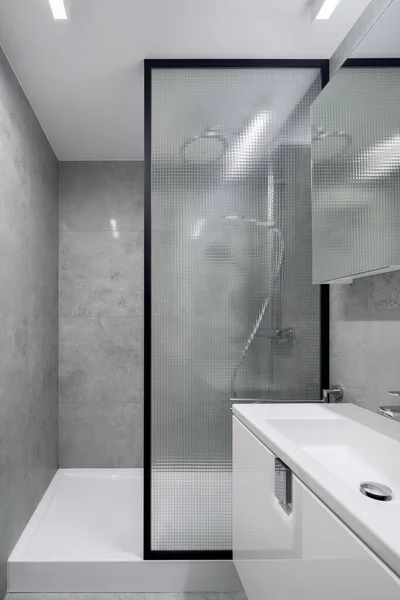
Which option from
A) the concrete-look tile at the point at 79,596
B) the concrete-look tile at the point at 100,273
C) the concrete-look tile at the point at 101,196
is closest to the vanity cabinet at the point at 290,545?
the concrete-look tile at the point at 79,596

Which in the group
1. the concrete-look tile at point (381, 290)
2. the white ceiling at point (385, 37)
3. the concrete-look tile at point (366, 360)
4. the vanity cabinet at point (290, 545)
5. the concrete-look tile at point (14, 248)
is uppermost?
the white ceiling at point (385, 37)

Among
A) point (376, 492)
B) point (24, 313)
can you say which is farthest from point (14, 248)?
point (376, 492)

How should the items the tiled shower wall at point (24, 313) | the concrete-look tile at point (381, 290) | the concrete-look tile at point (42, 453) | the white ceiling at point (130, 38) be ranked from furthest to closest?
the concrete-look tile at point (42, 453)
the tiled shower wall at point (24, 313)
the white ceiling at point (130, 38)
the concrete-look tile at point (381, 290)

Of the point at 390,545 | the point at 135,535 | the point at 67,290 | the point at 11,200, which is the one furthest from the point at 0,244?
the point at 390,545

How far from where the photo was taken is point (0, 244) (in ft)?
6.04

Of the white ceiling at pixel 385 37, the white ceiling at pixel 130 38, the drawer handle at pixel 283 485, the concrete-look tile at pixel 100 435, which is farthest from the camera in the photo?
the concrete-look tile at pixel 100 435

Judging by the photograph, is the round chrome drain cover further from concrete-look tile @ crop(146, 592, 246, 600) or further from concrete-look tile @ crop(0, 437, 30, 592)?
concrete-look tile @ crop(0, 437, 30, 592)

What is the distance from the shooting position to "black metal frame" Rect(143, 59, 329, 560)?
1.91 m

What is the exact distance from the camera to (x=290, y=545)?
1.04 meters

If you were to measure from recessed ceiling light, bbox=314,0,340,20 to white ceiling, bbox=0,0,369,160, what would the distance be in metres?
0.07

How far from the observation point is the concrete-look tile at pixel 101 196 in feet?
10.4

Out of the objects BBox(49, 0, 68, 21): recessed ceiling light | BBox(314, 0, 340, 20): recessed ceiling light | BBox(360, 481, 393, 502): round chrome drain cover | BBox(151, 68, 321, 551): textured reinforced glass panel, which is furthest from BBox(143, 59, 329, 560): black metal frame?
BBox(360, 481, 393, 502): round chrome drain cover

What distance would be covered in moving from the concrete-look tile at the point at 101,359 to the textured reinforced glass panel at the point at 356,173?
1.80m

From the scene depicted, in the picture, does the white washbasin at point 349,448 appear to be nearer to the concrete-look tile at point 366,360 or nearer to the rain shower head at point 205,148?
the concrete-look tile at point 366,360
